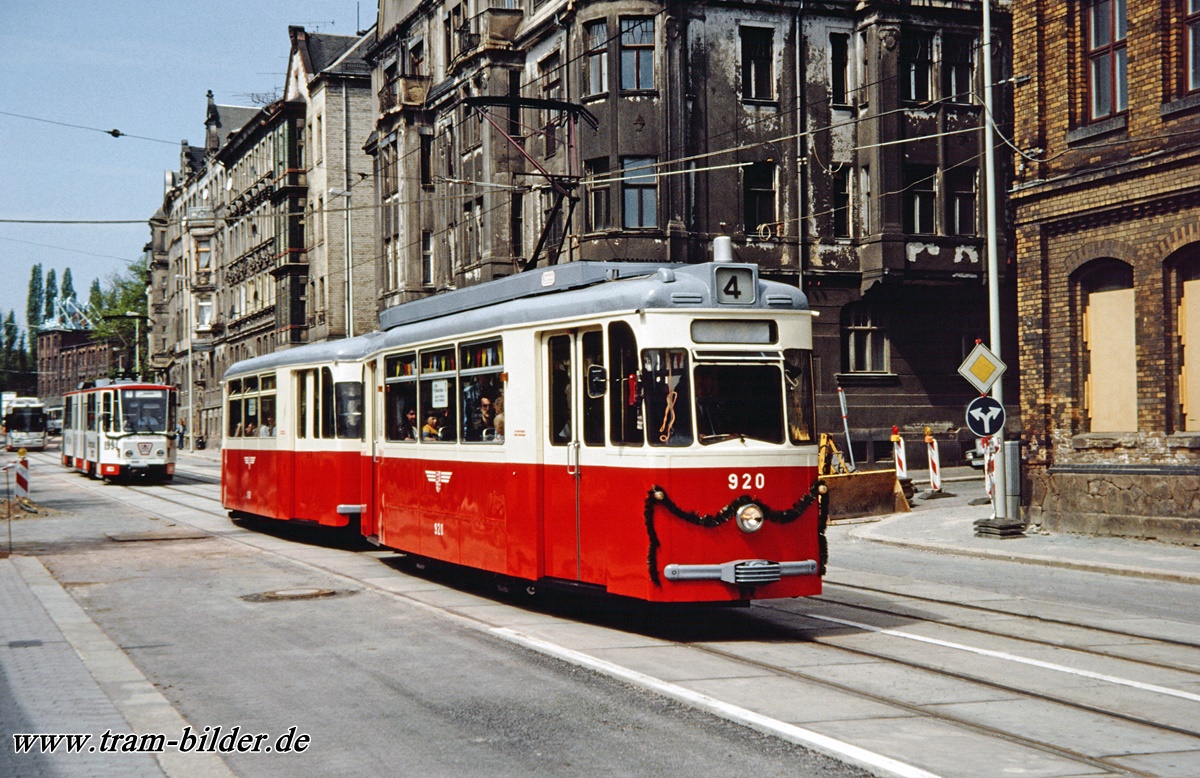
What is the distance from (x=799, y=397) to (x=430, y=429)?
5.04m

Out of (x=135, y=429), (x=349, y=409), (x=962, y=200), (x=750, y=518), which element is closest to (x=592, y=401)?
(x=750, y=518)

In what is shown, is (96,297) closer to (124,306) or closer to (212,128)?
(124,306)

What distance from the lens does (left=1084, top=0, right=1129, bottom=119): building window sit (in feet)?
69.1

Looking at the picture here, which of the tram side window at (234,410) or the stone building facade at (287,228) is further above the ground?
the stone building facade at (287,228)

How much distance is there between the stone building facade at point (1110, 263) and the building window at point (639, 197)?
452 inches

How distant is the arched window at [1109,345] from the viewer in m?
20.8

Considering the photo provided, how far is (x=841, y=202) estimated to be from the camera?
35.2m

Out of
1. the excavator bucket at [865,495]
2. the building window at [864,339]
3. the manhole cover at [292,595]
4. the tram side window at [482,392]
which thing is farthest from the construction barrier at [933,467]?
the manhole cover at [292,595]

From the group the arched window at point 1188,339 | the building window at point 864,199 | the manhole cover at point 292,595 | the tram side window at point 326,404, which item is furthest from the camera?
the building window at point 864,199

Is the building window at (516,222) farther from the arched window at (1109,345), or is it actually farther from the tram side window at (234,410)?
the arched window at (1109,345)

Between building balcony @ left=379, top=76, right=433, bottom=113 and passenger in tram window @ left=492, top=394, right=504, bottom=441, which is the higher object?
building balcony @ left=379, top=76, right=433, bottom=113

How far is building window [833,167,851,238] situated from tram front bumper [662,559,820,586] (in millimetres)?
25168

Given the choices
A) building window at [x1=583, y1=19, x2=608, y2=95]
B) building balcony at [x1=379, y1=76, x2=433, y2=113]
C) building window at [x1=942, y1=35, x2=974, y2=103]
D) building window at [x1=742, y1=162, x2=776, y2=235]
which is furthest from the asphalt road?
building balcony at [x1=379, y1=76, x2=433, y2=113]

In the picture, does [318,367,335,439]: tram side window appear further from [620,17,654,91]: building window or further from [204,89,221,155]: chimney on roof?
[204,89,221,155]: chimney on roof
